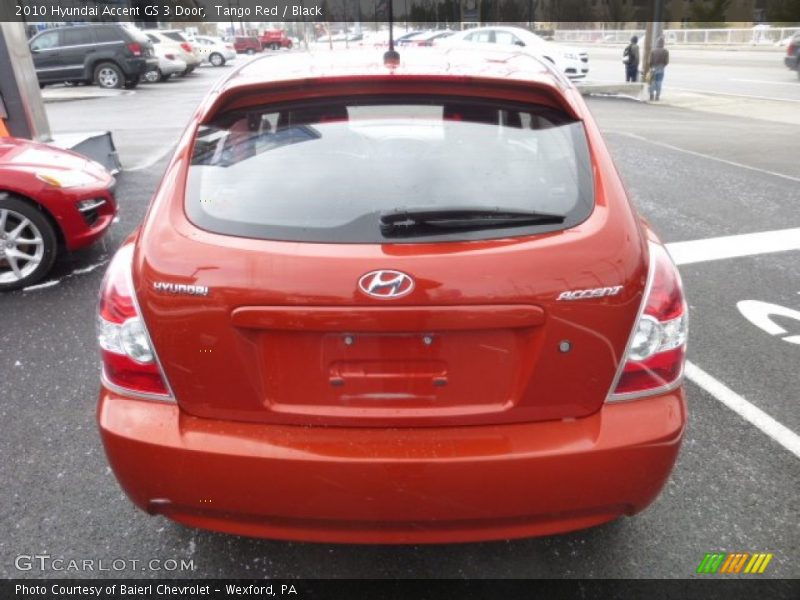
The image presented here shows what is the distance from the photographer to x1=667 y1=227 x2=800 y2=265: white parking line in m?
5.61

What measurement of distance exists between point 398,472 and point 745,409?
232cm

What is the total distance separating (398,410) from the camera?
1.93 meters

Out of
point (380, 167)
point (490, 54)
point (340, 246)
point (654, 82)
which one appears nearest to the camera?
point (340, 246)

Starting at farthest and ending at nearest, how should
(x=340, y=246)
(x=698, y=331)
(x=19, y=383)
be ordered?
(x=698, y=331)
(x=19, y=383)
(x=340, y=246)

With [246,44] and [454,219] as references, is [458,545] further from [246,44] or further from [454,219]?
[246,44]

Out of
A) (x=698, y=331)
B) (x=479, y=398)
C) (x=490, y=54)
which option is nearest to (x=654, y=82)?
(x=698, y=331)

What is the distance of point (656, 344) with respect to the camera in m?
2.00

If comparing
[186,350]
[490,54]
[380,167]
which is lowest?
[186,350]

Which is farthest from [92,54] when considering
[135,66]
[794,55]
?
[794,55]

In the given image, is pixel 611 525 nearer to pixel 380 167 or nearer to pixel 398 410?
pixel 398 410

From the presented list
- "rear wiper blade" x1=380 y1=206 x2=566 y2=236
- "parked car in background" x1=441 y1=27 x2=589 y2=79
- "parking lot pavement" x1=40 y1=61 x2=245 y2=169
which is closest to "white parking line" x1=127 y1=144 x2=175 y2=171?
"parking lot pavement" x1=40 y1=61 x2=245 y2=169

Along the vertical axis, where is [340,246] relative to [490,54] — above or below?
below

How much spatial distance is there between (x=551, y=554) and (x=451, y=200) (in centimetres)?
139

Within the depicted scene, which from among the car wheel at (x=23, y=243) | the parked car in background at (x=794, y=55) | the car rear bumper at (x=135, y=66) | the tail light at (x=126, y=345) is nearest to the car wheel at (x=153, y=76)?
the car rear bumper at (x=135, y=66)
